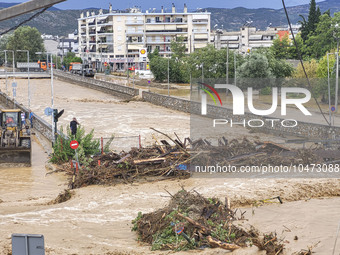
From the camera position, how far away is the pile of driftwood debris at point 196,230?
35.6 feet

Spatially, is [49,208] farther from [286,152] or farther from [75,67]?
[75,67]

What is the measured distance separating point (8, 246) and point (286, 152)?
1251 centimetres

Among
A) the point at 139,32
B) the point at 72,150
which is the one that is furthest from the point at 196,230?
the point at 139,32

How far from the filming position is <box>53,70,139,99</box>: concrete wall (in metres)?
62.0

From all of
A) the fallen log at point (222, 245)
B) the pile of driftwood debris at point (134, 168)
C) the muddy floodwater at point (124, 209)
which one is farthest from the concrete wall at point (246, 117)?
the fallen log at point (222, 245)

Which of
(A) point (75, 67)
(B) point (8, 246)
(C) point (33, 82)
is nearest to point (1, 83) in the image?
(C) point (33, 82)

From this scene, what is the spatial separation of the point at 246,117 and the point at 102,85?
129 ft

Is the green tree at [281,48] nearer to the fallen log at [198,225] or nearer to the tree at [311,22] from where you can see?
the tree at [311,22]

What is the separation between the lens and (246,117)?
36219 millimetres

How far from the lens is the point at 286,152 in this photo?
68.8 feet

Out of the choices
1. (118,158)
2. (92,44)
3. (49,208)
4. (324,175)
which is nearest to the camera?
(49,208)

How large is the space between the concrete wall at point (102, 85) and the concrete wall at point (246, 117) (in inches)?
202

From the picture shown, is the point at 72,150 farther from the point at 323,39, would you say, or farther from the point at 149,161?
the point at 323,39

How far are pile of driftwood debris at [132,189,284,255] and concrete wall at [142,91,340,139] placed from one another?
1504 centimetres
